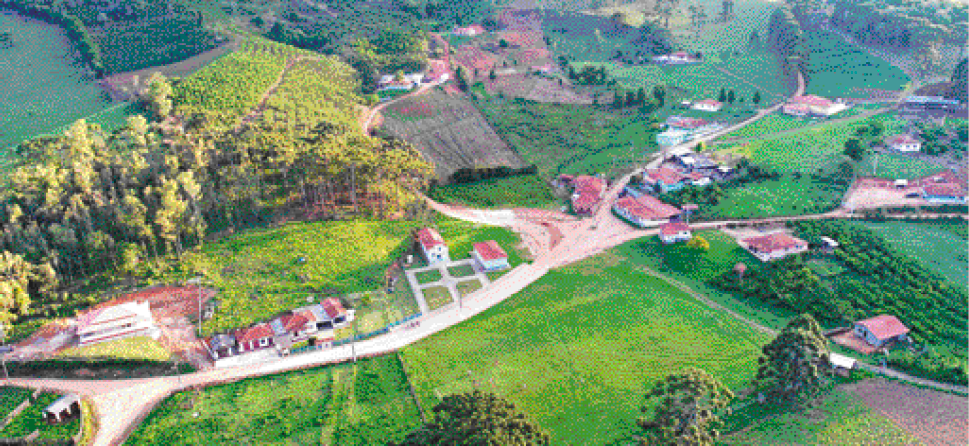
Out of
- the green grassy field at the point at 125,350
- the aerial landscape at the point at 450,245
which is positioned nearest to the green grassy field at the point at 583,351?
the aerial landscape at the point at 450,245

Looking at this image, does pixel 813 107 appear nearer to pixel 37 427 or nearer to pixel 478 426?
pixel 478 426

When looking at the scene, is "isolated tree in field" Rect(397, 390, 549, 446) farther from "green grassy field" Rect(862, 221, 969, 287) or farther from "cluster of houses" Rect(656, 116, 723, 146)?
"cluster of houses" Rect(656, 116, 723, 146)

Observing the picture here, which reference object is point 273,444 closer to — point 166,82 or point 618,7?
point 166,82

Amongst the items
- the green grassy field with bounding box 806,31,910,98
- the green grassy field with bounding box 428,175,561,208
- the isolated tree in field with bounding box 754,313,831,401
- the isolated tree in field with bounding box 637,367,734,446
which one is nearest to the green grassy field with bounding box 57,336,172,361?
the isolated tree in field with bounding box 637,367,734,446

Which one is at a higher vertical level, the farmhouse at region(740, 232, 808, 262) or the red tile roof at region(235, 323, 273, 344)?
the red tile roof at region(235, 323, 273, 344)

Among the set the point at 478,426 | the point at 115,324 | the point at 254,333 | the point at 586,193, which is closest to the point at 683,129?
the point at 586,193
